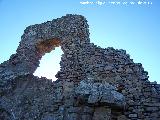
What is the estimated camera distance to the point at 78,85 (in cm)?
627

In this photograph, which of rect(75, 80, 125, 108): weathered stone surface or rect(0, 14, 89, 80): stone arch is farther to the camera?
rect(0, 14, 89, 80): stone arch

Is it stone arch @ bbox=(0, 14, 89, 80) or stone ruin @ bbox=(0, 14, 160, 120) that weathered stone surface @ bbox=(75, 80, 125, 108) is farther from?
stone arch @ bbox=(0, 14, 89, 80)

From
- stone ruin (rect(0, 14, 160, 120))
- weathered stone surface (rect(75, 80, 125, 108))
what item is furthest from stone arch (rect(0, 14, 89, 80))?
weathered stone surface (rect(75, 80, 125, 108))

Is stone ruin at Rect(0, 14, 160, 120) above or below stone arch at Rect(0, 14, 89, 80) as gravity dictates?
below

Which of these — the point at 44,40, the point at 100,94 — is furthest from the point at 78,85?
the point at 44,40

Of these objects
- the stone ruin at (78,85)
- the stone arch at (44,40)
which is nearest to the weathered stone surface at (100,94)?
the stone ruin at (78,85)

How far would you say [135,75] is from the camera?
6148mm

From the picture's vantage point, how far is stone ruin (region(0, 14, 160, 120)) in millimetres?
5488

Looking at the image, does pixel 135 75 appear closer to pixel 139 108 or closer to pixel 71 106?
pixel 139 108

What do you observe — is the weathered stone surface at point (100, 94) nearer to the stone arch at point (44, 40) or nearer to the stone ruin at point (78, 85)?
the stone ruin at point (78, 85)

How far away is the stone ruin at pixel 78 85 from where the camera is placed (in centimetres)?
549

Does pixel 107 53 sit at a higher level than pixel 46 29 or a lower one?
lower

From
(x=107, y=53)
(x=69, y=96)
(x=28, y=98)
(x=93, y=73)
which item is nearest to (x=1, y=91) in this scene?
(x=28, y=98)

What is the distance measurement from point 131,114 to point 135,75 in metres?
1.18
